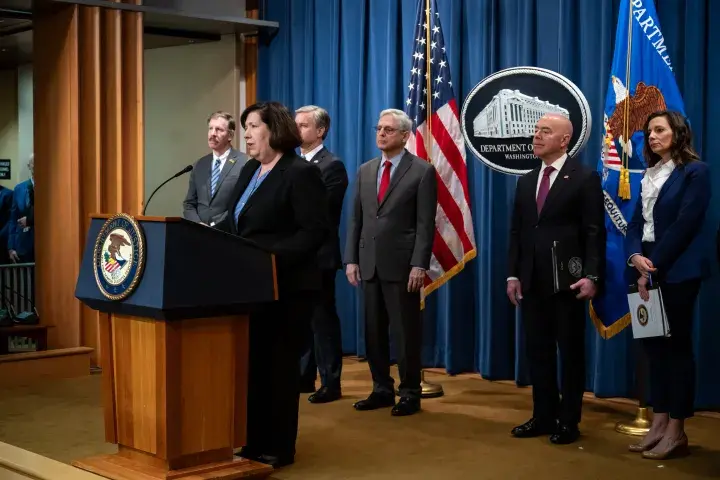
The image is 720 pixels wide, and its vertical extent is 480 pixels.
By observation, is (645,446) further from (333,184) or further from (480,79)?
(480,79)

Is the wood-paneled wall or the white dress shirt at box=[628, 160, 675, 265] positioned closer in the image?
the white dress shirt at box=[628, 160, 675, 265]

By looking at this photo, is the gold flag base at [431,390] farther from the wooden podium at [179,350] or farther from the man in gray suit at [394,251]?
the wooden podium at [179,350]

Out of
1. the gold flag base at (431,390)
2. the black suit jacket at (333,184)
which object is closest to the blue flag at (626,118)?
the gold flag base at (431,390)

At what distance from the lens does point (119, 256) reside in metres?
3.58

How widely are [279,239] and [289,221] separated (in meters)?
0.08

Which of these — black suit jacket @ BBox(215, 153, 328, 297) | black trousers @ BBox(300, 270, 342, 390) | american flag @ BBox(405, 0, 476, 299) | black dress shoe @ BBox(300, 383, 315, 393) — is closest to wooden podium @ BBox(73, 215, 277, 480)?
A: black suit jacket @ BBox(215, 153, 328, 297)

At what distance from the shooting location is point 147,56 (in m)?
8.22

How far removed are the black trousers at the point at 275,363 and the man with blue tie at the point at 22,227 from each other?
4.88m

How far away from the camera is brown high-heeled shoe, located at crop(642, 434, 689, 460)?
4.15 m

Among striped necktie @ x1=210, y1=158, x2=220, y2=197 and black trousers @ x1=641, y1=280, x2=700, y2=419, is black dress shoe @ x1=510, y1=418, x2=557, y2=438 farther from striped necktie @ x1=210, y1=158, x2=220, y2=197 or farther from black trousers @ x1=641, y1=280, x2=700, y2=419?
striped necktie @ x1=210, y1=158, x2=220, y2=197

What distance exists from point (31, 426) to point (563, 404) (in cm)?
252

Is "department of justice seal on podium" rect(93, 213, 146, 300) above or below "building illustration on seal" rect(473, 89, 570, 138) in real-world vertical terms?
below

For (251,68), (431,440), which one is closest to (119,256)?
(431,440)

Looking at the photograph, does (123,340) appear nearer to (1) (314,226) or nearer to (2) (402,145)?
(1) (314,226)
